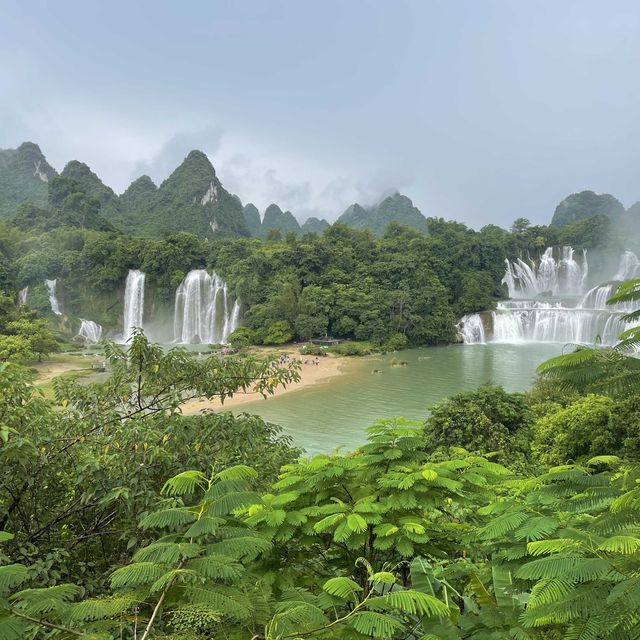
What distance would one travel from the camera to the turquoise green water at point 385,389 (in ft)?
52.4

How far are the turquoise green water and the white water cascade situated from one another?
14911 mm

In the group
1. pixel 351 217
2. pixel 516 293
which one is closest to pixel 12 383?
pixel 516 293

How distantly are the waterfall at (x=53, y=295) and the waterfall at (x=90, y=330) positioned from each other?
244cm

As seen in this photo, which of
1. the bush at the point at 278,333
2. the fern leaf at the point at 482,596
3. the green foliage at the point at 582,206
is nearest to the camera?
the fern leaf at the point at 482,596

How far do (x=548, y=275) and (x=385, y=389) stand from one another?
34895 millimetres

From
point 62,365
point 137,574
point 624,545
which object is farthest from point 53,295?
point 624,545

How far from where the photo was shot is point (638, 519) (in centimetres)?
152

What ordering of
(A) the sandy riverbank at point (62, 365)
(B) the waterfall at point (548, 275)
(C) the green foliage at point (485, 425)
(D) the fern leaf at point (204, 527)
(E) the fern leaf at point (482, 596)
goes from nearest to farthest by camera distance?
1. (D) the fern leaf at point (204, 527)
2. (E) the fern leaf at point (482, 596)
3. (C) the green foliage at point (485, 425)
4. (A) the sandy riverbank at point (62, 365)
5. (B) the waterfall at point (548, 275)

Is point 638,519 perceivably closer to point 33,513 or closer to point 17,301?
point 33,513

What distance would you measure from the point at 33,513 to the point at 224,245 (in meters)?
41.3

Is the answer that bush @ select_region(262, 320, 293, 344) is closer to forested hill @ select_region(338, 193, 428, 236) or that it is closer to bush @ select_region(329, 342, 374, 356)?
bush @ select_region(329, 342, 374, 356)

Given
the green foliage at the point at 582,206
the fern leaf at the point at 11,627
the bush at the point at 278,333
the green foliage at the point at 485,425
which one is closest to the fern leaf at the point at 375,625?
the fern leaf at the point at 11,627

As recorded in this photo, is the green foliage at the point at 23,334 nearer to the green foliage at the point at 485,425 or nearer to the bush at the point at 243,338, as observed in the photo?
the bush at the point at 243,338

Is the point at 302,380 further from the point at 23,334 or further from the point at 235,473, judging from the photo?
the point at 235,473
